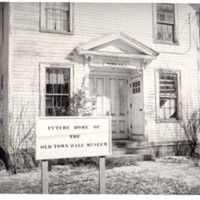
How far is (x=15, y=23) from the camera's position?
317 inches

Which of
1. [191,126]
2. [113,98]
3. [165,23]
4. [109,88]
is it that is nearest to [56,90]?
[109,88]

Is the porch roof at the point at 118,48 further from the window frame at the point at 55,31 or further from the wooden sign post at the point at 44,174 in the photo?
the wooden sign post at the point at 44,174

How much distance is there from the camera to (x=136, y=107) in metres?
9.73

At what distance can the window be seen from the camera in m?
9.77

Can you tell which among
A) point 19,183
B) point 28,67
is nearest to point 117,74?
point 28,67

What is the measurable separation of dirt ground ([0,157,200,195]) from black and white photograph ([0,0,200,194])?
2 centimetres

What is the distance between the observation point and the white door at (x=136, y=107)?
31.3 ft

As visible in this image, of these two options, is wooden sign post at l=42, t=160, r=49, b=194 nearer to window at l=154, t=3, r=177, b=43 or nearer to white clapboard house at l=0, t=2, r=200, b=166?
white clapboard house at l=0, t=2, r=200, b=166

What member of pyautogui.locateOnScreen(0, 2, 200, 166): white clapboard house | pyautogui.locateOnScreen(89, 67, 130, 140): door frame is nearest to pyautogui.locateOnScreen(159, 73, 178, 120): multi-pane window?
pyautogui.locateOnScreen(0, 2, 200, 166): white clapboard house

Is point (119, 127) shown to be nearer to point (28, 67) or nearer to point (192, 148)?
point (192, 148)

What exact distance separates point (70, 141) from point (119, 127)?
5.14 meters

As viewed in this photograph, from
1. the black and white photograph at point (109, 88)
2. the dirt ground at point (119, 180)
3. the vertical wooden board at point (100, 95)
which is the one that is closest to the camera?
the dirt ground at point (119, 180)

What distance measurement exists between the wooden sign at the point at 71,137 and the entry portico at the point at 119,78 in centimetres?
403

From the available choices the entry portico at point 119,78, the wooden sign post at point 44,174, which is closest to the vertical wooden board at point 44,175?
the wooden sign post at point 44,174
